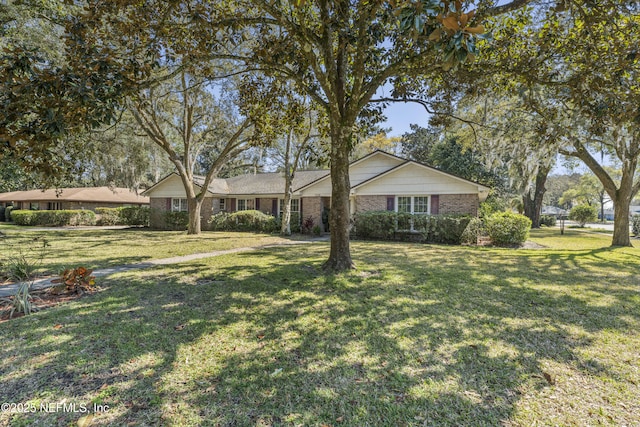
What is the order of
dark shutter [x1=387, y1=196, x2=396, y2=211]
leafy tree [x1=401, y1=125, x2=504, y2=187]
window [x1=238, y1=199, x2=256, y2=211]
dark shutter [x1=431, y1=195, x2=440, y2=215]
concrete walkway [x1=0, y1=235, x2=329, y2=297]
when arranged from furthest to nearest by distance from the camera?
leafy tree [x1=401, y1=125, x2=504, y2=187] < window [x1=238, y1=199, x2=256, y2=211] < dark shutter [x1=387, y1=196, x2=396, y2=211] < dark shutter [x1=431, y1=195, x2=440, y2=215] < concrete walkway [x1=0, y1=235, x2=329, y2=297]

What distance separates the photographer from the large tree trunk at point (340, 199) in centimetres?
708

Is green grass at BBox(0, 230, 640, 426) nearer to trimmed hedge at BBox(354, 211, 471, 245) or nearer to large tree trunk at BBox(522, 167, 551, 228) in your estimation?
trimmed hedge at BBox(354, 211, 471, 245)

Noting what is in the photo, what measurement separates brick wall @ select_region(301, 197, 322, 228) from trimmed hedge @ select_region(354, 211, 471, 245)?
138 inches

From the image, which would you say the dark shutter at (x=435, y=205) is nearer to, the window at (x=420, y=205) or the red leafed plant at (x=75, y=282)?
the window at (x=420, y=205)

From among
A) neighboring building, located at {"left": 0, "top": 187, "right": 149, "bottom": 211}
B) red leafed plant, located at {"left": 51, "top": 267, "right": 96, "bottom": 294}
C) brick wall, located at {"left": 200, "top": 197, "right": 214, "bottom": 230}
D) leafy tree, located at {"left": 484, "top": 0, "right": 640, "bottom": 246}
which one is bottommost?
red leafed plant, located at {"left": 51, "top": 267, "right": 96, "bottom": 294}

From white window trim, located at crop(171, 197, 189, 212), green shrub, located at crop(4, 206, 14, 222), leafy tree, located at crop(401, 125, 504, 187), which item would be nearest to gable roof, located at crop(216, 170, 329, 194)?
white window trim, located at crop(171, 197, 189, 212)

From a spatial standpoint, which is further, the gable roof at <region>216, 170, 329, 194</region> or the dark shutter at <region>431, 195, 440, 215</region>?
the gable roof at <region>216, 170, 329, 194</region>

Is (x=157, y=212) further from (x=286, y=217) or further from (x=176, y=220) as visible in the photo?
(x=286, y=217)

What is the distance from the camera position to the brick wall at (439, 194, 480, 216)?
1541cm

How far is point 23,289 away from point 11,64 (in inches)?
132

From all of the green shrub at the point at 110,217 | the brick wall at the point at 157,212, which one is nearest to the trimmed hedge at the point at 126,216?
the green shrub at the point at 110,217

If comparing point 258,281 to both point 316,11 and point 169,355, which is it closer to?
point 169,355

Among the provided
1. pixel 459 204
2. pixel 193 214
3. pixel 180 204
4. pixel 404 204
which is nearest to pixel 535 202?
pixel 459 204

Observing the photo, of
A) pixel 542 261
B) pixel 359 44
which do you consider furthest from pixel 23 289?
pixel 542 261
